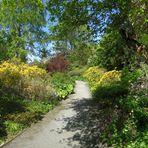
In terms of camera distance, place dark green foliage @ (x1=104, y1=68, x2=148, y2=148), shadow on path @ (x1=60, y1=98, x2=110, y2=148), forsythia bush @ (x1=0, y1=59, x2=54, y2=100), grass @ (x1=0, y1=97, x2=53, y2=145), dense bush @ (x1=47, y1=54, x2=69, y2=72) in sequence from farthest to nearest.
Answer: dense bush @ (x1=47, y1=54, x2=69, y2=72) → forsythia bush @ (x1=0, y1=59, x2=54, y2=100) → grass @ (x1=0, y1=97, x2=53, y2=145) → shadow on path @ (x1=60, y1=98, x2=110, y2=148) → dark green foliage @ (x1=104, y1=68, x2=148, y2=148)

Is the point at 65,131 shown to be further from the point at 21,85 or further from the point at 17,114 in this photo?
the point at 21,85

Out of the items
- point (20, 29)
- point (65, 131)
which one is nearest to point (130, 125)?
point (65, 131)

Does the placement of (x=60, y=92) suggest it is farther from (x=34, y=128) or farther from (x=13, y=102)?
(x=34, y=128)

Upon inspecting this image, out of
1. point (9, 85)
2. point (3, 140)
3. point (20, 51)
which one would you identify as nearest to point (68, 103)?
point (9, 85)

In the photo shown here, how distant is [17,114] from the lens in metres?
13.5

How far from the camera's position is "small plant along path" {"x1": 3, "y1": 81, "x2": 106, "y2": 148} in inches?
394

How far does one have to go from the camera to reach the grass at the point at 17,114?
11416 millimetres

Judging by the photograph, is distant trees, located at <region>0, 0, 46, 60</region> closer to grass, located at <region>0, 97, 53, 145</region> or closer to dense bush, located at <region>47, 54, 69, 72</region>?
dense bush, located at <region>47, 54, 69, 72</region>

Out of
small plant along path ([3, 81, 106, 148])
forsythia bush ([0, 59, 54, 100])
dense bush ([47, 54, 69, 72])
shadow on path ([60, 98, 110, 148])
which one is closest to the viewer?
small plant along path ([3, 81, 106, 148])

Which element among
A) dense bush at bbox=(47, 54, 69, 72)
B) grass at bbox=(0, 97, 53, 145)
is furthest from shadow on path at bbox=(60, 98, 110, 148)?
dense bush at bbox=(47, 54, 69, 72)

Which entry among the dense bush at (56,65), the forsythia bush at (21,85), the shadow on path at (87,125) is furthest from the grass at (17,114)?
the dense bush at (56,65)

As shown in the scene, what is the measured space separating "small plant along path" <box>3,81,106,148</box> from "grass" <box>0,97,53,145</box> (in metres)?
0.31

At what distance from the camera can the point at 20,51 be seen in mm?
34656

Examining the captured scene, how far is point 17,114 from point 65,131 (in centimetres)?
287
